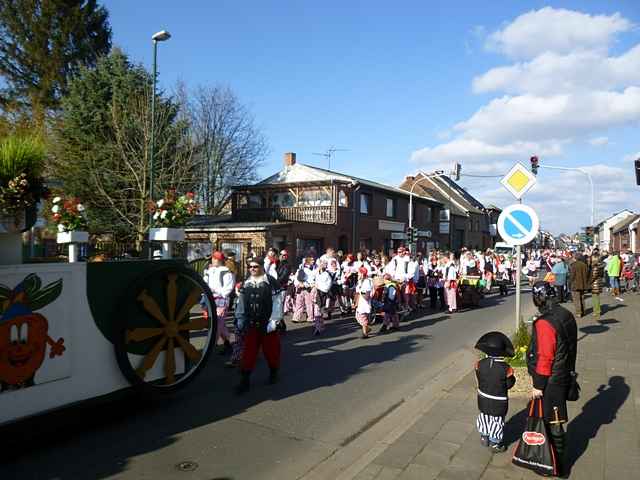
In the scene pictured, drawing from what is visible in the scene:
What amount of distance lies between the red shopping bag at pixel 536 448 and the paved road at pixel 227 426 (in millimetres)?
1644

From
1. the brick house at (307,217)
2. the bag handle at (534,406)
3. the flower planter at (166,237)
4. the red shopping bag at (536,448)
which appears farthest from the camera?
the brick house at (307,217)

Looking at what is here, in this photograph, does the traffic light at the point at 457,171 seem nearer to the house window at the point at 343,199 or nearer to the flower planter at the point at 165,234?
the house window at the point at 343,199

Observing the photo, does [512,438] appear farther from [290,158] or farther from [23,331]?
[290,158]

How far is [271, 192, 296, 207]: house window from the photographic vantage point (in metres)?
32.5

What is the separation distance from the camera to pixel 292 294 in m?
14.3

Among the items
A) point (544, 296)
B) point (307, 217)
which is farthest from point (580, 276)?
point (307, 217)

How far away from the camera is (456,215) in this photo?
53.2 meters

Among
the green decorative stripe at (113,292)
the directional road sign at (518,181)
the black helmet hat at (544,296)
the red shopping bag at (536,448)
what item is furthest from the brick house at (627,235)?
the green decorative stripe at (113,292)

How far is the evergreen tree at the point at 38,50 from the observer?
28.1 metres

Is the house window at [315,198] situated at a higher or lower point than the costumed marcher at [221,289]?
higher

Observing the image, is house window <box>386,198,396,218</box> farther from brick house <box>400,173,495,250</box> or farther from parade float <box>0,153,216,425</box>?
parade float <box>0,153,216,425</box>

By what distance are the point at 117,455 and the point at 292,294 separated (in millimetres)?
9867

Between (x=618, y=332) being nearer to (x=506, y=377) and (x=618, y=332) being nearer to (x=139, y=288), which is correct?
(x=506, y=377)

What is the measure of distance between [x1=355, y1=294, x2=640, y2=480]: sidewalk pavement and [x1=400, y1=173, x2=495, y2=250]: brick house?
4057cm
